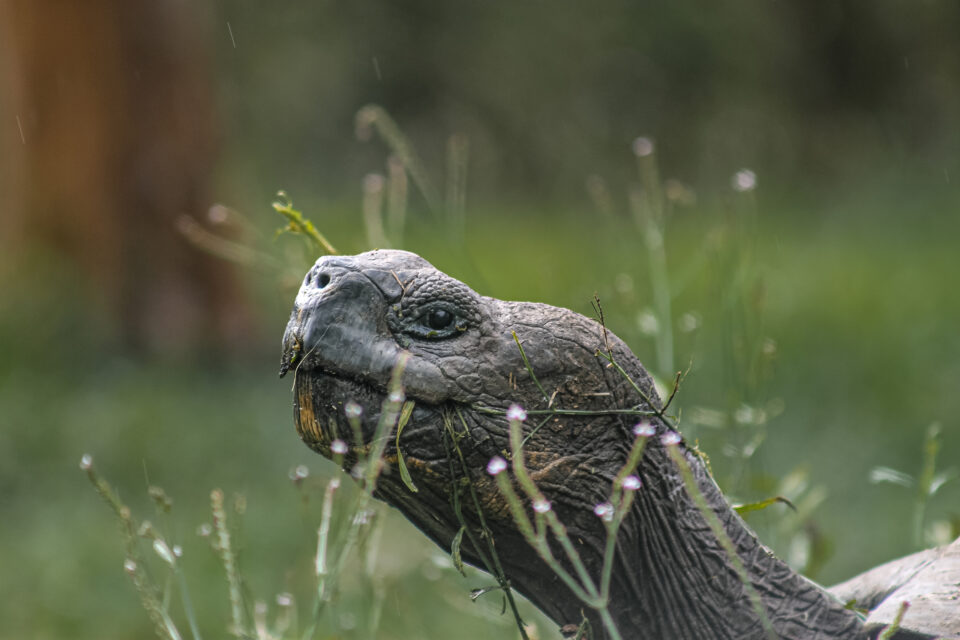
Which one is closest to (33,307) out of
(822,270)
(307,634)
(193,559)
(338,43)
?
(193,559)

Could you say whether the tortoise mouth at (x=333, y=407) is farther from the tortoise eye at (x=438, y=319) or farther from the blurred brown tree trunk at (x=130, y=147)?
the blurred brown tree trunk at (x=130, y=147)

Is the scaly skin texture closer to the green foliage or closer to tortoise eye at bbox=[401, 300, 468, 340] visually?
tortoise eye at bbox=[401, 300, 468, 340]

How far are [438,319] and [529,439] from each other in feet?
0.74

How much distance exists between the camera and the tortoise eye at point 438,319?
1.82 metres

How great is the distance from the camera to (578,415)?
6.18 feet

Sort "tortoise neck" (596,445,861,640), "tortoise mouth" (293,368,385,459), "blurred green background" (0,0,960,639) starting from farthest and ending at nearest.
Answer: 1. "blurred green background" (0,0,960,639)
2. "tortoise neck" (596,445,861,640)
3. "tortoise mouth" (293,368,385,459)

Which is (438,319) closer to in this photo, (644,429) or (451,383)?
(451,383)

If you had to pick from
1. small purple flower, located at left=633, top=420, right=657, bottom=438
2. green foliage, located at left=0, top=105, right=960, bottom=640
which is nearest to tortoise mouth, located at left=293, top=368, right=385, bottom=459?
small purple flower, located at left=633, top=420, right=657, bottom=438

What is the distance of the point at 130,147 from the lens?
24.9 ft

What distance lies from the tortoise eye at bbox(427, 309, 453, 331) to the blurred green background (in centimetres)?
58

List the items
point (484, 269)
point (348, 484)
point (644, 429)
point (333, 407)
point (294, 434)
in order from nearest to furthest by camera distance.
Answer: point (644, 429) → point (333, 407) → point (348, 484) → point (294, 434) → point (484, 269)

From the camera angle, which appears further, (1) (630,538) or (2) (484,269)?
(2) (484,269)

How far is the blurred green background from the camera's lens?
14.4 feet

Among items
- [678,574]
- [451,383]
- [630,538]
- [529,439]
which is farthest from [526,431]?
[678,574]
